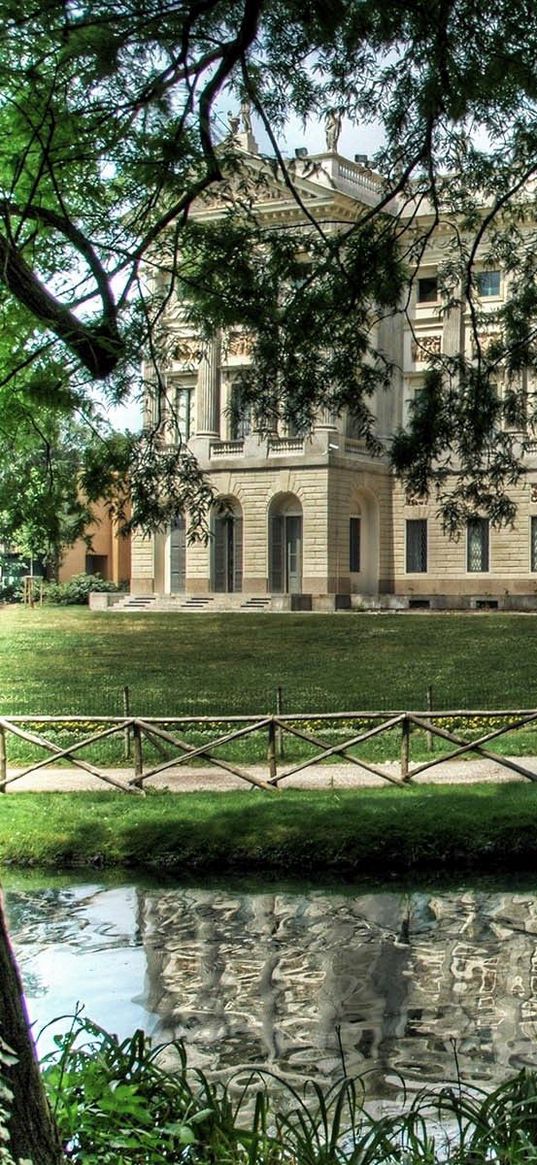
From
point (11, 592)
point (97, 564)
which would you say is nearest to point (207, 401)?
point (97, 564)

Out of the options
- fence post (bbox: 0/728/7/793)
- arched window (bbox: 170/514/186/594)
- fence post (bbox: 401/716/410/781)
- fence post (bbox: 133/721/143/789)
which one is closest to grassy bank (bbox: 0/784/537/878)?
fence post (bbox: 133/721/143/789)

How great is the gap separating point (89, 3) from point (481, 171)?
12.8 feet

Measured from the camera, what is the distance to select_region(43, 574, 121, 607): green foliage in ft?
82.8

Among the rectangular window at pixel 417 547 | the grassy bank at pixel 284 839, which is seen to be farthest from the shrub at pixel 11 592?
the rectangular window at pixel 417 547

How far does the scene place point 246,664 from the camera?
77.5ft

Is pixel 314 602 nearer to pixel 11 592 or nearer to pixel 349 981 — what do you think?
pixel 11 592

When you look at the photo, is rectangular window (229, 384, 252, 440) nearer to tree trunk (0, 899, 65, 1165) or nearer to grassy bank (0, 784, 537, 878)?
grassy bank (0, 784, 537, 878)

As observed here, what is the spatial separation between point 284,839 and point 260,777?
3.08 meters

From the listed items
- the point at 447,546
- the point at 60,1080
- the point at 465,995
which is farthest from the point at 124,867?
the point at 447,546

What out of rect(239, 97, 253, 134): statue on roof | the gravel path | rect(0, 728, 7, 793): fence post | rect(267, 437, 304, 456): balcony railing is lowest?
the gravel path

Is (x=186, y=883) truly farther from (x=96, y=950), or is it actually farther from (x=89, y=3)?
(x=89, y=3)

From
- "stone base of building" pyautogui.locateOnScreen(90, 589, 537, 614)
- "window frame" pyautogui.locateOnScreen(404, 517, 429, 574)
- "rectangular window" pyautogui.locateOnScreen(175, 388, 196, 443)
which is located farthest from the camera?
"window frame" pyautogui.locateOnScreen(404, 517, 429, 574)

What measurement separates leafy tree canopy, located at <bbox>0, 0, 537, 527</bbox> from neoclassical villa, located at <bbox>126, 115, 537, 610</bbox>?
2193 centimetres

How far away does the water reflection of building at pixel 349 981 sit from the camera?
21.9 feet
